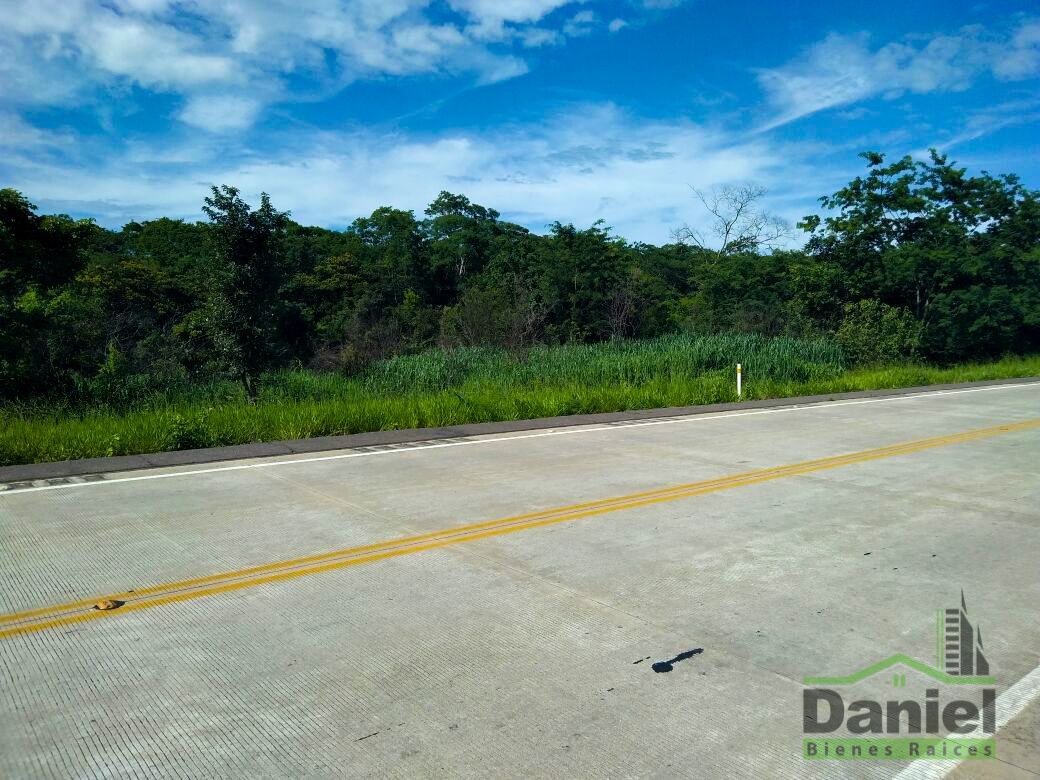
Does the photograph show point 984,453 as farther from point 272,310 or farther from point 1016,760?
point 272,310

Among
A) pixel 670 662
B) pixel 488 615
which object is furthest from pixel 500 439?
pixel 670 662

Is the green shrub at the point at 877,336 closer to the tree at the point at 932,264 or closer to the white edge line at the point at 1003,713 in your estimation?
the tree at the point at 932,264

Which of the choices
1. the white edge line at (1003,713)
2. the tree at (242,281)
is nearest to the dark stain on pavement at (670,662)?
the white edge line at (1003,713)

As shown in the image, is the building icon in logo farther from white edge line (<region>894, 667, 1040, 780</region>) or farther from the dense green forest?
the dense green forest

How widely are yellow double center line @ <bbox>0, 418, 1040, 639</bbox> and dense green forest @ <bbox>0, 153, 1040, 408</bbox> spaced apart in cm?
953

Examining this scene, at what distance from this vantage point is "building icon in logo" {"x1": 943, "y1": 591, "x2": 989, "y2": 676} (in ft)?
13.8

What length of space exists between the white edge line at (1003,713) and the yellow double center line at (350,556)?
3.78 meters

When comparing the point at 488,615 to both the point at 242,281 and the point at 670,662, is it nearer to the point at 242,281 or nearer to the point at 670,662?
the point at 670,662

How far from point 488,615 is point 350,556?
1.60m

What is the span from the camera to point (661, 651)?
14.2 ft

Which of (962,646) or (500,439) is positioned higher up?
(500,439)

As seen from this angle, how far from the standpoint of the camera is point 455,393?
52.4 ft

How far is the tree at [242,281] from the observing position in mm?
18734

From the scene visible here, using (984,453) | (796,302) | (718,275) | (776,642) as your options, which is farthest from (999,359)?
(776,642)
